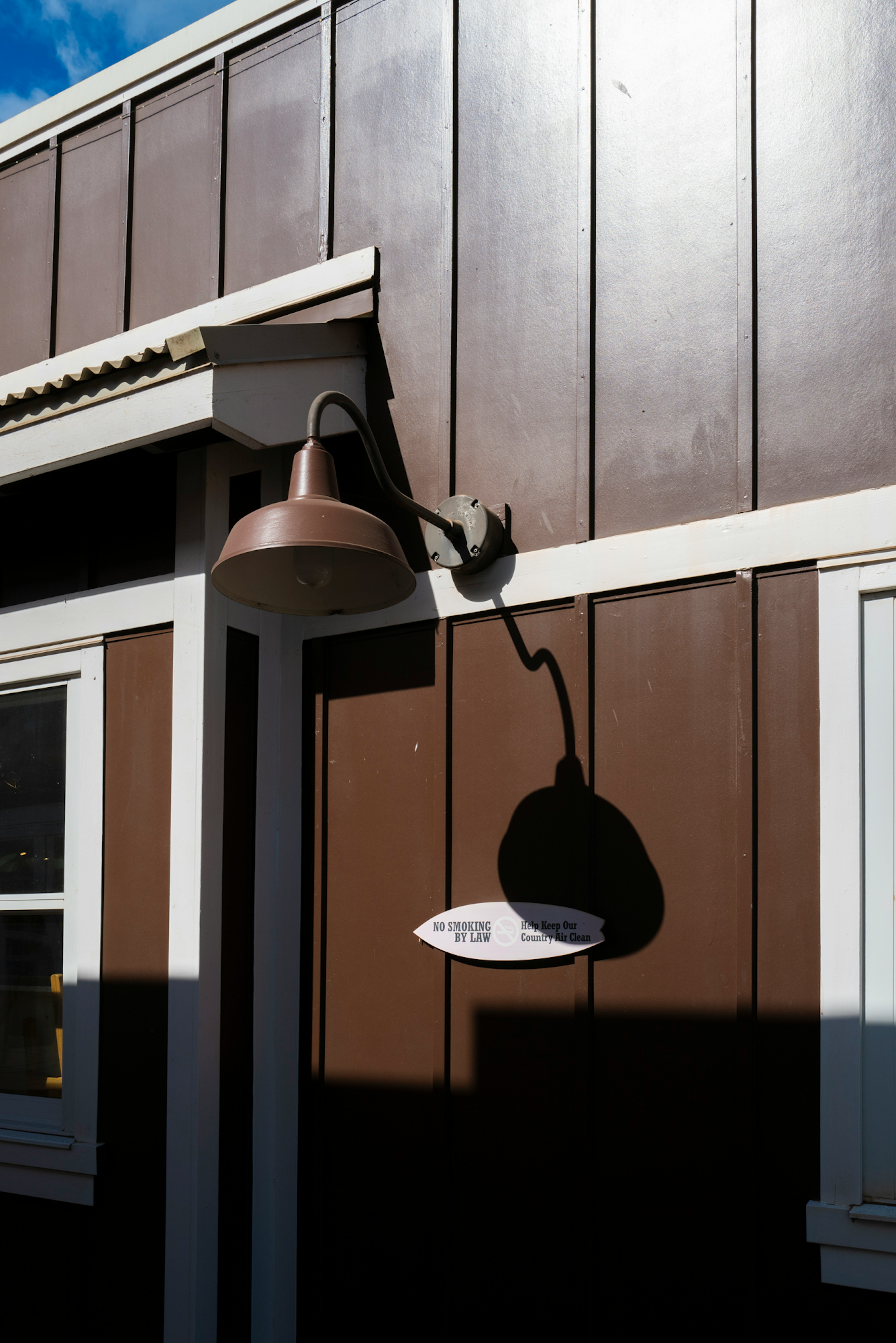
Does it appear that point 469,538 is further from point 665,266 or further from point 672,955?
point 672,955

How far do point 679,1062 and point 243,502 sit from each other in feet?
7.69

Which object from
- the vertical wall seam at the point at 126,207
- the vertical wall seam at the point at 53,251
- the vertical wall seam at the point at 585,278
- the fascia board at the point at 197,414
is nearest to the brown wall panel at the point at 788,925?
the vertical wall seam at the point at 585,278

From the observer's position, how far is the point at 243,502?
3801mm

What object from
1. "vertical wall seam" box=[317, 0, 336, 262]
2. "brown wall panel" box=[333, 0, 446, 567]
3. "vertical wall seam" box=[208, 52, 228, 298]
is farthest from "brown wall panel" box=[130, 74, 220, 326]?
"brown wall panel" box=[333, 0, 446, 567]

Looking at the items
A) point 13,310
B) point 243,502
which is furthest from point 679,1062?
point 13,310

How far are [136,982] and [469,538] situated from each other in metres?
1.84

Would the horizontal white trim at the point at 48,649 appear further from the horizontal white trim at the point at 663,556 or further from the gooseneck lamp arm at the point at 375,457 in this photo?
the gooseneck lamp arm at the point at 375,457

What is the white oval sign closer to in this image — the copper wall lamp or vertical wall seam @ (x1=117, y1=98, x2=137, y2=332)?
the copper wall lamp

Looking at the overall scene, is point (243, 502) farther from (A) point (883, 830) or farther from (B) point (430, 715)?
(A) point (883, 830)

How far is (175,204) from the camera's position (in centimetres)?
422

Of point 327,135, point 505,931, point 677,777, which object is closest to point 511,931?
point 505,931

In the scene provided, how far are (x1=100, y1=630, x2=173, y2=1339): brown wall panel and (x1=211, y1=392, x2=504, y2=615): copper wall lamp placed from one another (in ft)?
3.02

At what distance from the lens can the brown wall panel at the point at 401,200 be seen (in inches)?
140

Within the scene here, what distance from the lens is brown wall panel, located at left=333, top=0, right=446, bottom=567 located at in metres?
3.57
